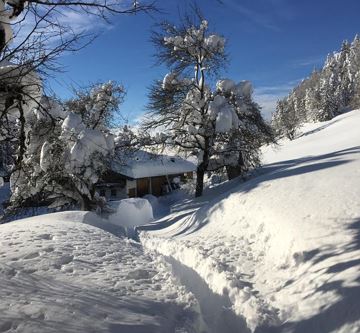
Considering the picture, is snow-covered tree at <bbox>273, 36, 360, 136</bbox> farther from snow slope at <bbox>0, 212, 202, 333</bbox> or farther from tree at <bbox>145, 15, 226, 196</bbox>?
snow slope at <bbox>0, 212, 202, 333</bbox>

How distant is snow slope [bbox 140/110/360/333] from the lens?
5.79 metres

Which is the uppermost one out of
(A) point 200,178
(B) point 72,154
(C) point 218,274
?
(B) point 72,154

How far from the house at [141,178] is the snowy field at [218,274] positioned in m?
26.6

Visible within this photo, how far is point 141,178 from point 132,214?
1818 cm

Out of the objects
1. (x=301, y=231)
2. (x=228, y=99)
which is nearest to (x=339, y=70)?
(x=228, y=99)

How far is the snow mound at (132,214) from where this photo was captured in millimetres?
22328

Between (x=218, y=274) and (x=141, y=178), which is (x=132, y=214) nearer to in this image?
(x=218, y=274)

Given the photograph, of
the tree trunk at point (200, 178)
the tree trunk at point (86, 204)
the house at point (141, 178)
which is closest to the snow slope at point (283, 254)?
the tree trunk at point (200, 178)

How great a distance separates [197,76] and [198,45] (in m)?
1.62

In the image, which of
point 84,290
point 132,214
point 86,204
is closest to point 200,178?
point 132,214

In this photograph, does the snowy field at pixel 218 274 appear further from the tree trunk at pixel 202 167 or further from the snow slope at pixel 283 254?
the tree trunk at pixel 202 167

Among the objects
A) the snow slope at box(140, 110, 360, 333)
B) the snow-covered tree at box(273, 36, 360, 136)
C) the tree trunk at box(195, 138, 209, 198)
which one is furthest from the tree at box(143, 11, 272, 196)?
the snow-covered tree at box(273, 36, 360, 136)

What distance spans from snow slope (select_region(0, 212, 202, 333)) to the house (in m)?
28.0

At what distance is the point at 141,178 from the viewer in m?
40.5
